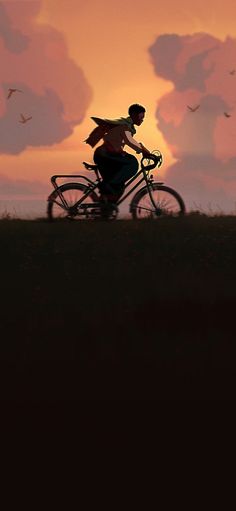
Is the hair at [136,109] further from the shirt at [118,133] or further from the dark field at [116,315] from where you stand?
the dark field at [116,315]

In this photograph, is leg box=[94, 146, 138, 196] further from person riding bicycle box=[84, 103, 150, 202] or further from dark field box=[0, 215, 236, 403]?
dark field box=[0, 215, 236, 403]

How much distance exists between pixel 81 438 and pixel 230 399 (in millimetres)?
1645

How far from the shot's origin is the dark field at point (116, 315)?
809 cm

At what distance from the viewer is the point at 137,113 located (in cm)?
1034

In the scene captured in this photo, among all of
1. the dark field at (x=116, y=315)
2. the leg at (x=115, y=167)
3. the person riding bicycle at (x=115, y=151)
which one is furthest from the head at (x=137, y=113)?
the dark field at (x=116, y=315)

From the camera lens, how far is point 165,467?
25.8 ft

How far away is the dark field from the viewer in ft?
26.5

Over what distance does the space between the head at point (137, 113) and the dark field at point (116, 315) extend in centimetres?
177

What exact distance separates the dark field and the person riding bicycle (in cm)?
123

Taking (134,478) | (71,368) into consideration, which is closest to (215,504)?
(134,478)

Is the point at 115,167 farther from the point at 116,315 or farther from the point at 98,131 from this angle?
the point at 116,315

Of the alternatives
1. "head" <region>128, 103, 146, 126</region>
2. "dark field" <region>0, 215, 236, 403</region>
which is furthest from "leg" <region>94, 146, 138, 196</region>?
"dark field" <region>0, 215, 236, 403</region>

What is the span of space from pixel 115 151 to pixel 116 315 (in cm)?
281

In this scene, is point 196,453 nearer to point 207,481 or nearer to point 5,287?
point 207,481
